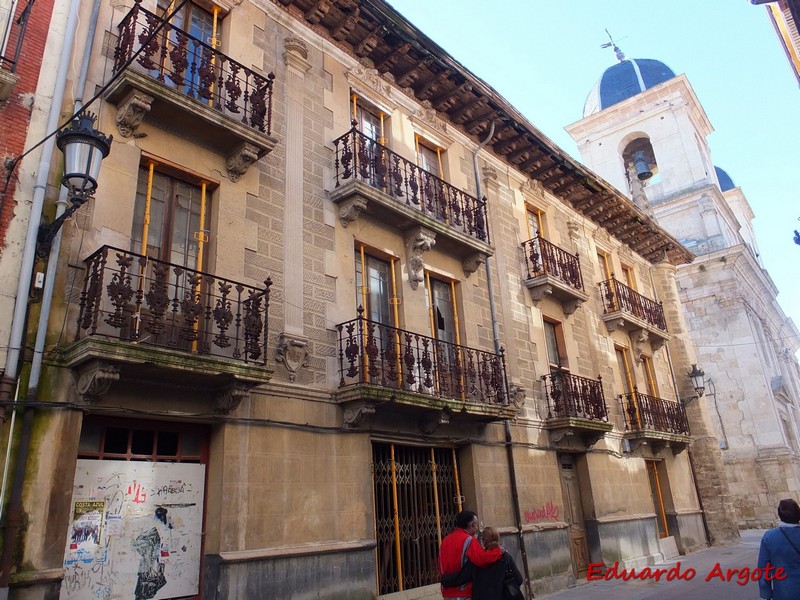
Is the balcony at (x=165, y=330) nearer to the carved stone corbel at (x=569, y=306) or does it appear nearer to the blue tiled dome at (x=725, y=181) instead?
the carved stone corbel at (x=569, y=306)

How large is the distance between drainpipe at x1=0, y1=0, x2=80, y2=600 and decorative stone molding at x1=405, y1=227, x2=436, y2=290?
564 cm

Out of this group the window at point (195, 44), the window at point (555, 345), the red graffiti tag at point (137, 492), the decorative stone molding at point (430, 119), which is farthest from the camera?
the window at point (555, 345)

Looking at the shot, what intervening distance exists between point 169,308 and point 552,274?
919cm

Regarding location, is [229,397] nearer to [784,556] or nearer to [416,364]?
[416,364]

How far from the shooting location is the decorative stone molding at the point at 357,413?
26.9 ft

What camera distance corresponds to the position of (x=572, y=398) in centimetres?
1285

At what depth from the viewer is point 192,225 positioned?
7715 millimetres

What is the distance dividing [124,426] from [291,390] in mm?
2067

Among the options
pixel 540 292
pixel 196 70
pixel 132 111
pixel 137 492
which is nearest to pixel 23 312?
pixel 137 492

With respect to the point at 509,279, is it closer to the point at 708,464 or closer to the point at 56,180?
the point at 56,180

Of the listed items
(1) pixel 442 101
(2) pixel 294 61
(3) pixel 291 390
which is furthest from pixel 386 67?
(3) pixel 291 390

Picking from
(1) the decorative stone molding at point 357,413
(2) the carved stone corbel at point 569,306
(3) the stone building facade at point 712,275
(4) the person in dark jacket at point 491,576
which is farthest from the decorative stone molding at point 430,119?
(3) the stone building facade at point 712,275

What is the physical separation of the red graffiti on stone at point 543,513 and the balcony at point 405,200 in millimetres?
4733

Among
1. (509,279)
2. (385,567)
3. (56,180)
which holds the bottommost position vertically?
(385,567)
